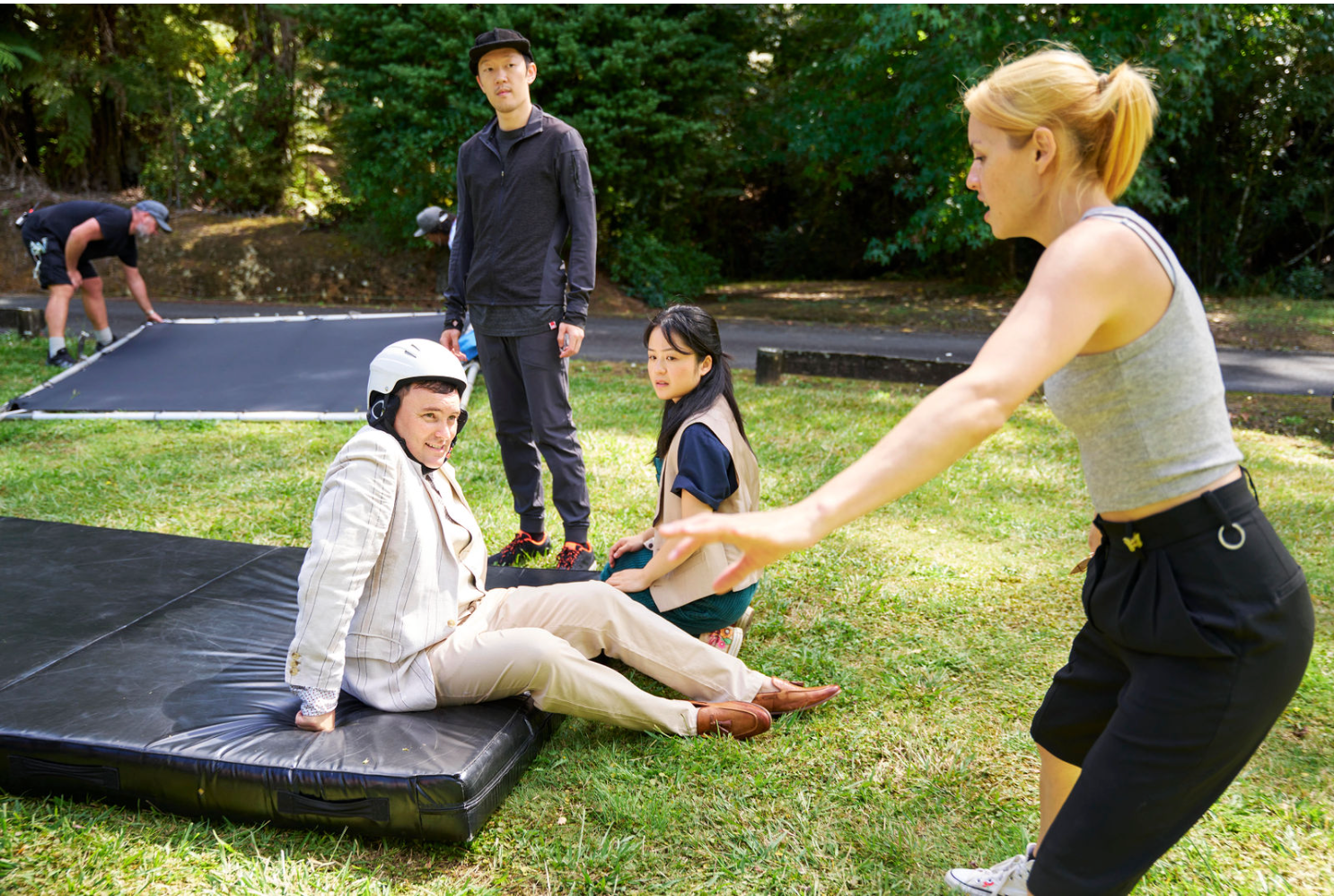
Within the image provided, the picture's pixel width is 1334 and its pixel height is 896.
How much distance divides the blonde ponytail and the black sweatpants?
2913 millimetres

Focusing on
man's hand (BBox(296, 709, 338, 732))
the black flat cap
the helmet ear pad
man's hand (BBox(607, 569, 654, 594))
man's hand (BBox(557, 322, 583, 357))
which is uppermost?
the black flat cap

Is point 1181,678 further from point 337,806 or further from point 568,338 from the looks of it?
point 568,338

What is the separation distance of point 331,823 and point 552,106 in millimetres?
11292

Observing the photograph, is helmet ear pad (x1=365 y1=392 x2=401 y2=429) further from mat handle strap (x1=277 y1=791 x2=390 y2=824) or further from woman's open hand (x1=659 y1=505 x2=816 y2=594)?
woman's open hand (x1=659 y1=505 x2=816 y2=594)

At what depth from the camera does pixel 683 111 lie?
1298cm

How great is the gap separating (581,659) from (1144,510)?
1711mm

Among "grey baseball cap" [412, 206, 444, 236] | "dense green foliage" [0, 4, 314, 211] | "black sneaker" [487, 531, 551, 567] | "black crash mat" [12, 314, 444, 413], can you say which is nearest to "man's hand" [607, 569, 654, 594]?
"black sneaker" [487, 531, 551, 567]

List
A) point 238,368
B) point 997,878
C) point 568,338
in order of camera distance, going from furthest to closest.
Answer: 1. point 238,368
2. point 568,338
3. point 997,878

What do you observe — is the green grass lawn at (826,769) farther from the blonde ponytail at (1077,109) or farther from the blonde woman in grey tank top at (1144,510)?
the blonde ponytail at (1077,109)

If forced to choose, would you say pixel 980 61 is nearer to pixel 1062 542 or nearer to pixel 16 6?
pixel 1062 542

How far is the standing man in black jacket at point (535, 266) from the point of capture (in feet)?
13.9

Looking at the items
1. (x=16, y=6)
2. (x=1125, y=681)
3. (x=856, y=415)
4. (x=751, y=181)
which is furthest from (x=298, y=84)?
(x=1125, y=681)

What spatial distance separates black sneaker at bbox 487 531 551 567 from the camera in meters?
4.45

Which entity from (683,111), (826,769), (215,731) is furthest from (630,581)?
(683,111)
